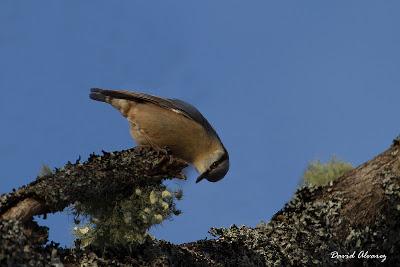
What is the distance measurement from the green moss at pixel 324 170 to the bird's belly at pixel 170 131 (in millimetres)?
8483

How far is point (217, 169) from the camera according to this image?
6113 millimetres

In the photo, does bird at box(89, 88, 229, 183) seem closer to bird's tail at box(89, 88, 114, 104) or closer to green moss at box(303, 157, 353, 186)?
bird's tail at box(89, 88, 114, 104)

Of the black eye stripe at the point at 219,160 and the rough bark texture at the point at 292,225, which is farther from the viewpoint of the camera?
the black eye stripe at the point at 219,160

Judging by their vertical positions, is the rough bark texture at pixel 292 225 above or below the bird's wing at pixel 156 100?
below

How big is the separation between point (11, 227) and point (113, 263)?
2.86 feet

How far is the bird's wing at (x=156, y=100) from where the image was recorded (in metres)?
5.95

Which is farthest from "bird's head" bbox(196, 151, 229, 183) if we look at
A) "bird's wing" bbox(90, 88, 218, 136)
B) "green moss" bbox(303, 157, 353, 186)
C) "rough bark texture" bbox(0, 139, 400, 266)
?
"green moss" bbox(303, 157, 353, 186)

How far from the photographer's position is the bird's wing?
19.5ft

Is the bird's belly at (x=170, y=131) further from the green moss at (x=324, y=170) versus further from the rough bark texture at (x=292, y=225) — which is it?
the green moss at (x=324, y=170)

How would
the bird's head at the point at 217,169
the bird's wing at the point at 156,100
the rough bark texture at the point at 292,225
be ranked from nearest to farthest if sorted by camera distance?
the rough bark texture at the point at 292,225 → the bird's wing at the point at 156,100 → the bird's head at the point at 217,169

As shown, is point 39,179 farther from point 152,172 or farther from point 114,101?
point 114,101

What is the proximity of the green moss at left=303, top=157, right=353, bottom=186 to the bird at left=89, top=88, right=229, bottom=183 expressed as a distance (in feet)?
27.5
